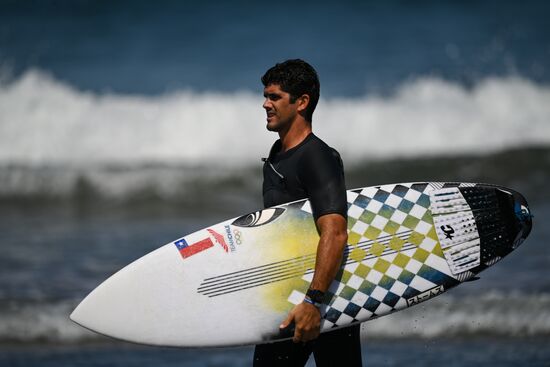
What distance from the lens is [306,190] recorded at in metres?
2.81

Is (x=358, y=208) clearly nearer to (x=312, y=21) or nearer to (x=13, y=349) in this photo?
(x=13, y=349)

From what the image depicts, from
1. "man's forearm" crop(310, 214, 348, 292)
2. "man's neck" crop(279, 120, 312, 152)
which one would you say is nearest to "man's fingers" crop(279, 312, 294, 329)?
"man's forearm" crop(310, 214, 348, 292)

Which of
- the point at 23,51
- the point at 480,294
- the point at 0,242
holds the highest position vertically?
the point at 23,51

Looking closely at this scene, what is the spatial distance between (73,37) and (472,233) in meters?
13.9

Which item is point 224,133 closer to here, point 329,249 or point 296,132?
point 296,132

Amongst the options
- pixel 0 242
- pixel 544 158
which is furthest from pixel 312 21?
pixel 0 242

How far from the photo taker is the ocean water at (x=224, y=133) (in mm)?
5676

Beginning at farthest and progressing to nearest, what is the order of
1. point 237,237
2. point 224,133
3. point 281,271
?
point 224,133, point 237,237, point 281,271

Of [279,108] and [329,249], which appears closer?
[329,249]

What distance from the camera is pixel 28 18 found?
1600cm

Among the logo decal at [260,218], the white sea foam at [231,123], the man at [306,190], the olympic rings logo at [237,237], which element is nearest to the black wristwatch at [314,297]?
the man at [306,190]

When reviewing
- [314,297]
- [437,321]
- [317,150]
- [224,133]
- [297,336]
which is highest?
[224,133]

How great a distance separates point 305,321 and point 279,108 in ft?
Result: 2.27

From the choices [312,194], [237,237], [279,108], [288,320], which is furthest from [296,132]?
[288,320]
